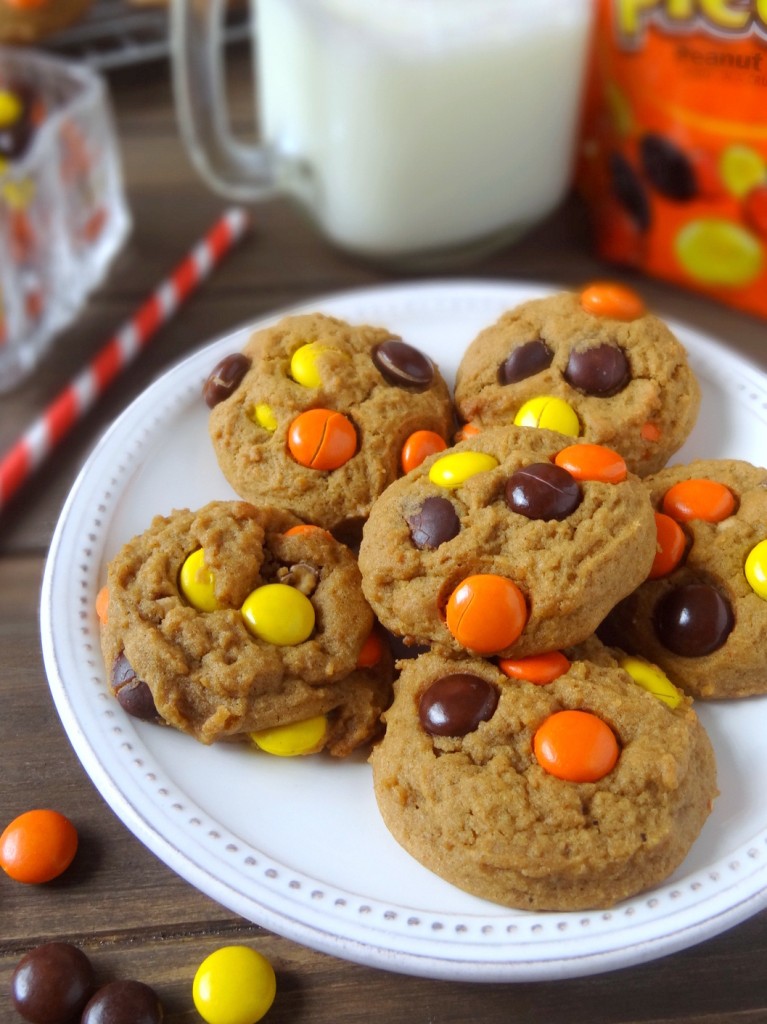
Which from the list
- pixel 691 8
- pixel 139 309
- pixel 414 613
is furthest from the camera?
pixel 139 309

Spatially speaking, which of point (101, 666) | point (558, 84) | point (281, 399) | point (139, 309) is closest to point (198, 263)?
point (139, 309)

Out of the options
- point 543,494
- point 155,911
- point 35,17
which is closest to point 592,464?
point 543,494

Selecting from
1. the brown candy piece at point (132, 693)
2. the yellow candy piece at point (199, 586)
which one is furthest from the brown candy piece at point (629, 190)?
the brown candy piece at point (132, 693)

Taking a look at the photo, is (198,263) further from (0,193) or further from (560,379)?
(560,379)

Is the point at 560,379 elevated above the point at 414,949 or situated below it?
above

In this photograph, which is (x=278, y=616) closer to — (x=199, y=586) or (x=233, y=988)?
(x=199, y=586)
